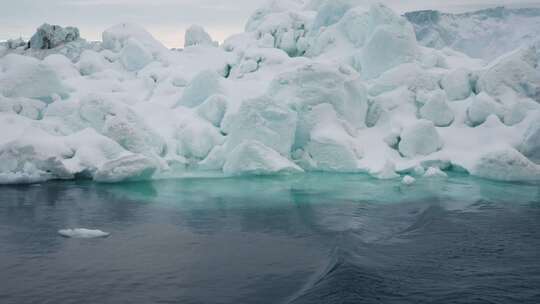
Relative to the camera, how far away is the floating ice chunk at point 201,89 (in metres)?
21.3

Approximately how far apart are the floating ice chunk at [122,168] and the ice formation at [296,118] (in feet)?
0.10

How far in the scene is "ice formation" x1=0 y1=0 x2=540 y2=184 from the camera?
1614cm

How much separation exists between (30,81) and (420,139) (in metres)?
14.7

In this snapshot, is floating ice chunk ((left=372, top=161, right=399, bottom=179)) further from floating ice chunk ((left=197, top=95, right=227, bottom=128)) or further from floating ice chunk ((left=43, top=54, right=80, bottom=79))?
floating ice chunk ((left=43, top=54, right=80, bottom=79))

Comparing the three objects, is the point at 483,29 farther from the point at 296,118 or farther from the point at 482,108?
the point at 296,118

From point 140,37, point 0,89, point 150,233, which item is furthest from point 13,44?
point 150,233

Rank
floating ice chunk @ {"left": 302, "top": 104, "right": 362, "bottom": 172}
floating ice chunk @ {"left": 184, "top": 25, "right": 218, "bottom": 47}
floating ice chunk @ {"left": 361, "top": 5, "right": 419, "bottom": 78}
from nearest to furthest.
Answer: floating ice chunk @ {"left": 302, "top": 104, "right": 362, "bottom": 172} < floating ice chunk @ {"left": 361, "top": 5, "right": 419, "bottom": 78} < floating ice chunk @ {"left": 184, "top": 25, "right": 218, "bottom": 47}

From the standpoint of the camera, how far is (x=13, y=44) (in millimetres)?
34719

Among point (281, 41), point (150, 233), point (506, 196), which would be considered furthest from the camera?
point (281, 41)

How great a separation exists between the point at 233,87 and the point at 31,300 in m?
16.4

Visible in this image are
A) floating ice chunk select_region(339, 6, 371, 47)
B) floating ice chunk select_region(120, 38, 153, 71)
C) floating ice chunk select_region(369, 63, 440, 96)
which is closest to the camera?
floating ice chunk select_region(369, 63, 440, 96)

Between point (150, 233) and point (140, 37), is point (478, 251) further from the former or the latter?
point (140, 37)

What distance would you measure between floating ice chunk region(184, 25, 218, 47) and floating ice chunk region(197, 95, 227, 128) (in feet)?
43.6

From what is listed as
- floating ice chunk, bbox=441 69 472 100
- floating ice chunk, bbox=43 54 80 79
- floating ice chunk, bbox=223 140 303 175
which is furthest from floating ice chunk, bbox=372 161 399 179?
floating ice chunk, bbox=43 54 80 79
